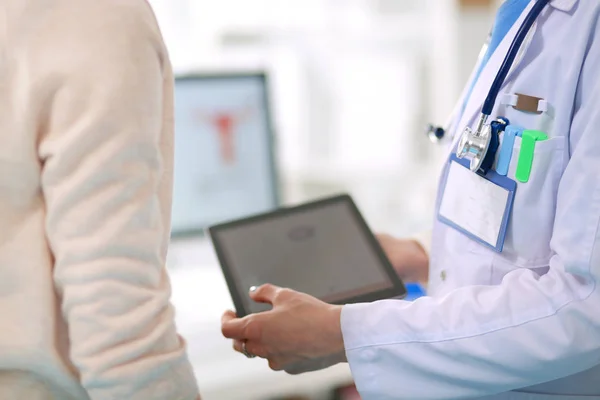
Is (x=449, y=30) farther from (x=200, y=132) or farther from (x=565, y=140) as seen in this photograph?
(x=565, y=140)

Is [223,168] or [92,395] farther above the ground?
[92,395]

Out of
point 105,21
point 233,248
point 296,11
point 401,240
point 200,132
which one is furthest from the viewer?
point 296,11

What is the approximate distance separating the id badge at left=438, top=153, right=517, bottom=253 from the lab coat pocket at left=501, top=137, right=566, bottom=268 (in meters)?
0.01

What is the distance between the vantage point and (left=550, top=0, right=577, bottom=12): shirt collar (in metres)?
0.74

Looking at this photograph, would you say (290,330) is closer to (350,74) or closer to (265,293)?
(265,293)

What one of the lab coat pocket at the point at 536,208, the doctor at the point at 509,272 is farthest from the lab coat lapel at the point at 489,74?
the lab coat pocket at the point at 536,208

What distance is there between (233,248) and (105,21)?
1.55ft

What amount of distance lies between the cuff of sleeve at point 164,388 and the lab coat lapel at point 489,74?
0.50 m

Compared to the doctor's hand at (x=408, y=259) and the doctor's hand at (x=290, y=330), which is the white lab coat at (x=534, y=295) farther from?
the doctor's hand at (x=408, y=259)

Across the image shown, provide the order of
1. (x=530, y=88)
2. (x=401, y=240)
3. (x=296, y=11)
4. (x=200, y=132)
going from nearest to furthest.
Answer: (x=530, y=88) → (x=401, y=240) → (x=200, y=132) → (x=296, y=11)

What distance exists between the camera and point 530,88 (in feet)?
2.49

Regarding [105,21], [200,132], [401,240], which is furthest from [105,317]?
[200,132]

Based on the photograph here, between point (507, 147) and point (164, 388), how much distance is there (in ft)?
1.66

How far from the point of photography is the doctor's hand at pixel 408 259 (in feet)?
3.76
